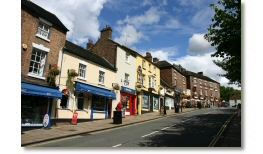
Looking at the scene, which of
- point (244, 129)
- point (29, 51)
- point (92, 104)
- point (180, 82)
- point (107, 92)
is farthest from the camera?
point (180, 82)

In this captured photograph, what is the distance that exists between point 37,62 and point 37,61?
11 cm

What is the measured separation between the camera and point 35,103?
974cm

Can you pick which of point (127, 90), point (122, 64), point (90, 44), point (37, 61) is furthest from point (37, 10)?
point (127, 90)

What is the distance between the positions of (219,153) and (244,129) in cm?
138

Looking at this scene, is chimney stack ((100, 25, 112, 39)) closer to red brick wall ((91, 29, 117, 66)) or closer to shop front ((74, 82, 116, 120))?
red brick wall ((91, 29, 117, 66))

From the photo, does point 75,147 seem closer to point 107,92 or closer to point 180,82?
point 107,92

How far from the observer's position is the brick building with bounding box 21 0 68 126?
9.25 m

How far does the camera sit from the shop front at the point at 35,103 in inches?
349

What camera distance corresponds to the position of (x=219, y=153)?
6.23 meters

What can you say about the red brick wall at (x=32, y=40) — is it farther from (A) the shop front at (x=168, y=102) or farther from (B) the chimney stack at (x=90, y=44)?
(A) the shop front at (x=168, y=102)

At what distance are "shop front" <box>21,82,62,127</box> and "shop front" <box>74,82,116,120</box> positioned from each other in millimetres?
2227

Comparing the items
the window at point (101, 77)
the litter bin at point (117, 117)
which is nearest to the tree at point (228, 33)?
the litter bin at point (117, 117)

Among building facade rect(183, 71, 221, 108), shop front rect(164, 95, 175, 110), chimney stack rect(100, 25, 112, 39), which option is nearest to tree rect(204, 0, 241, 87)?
chimney stack rect(100, 25, 112, 39)
